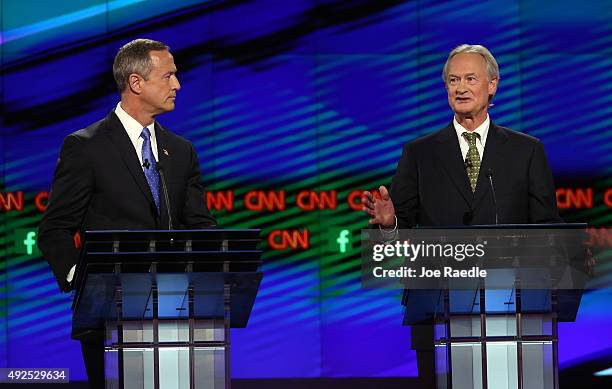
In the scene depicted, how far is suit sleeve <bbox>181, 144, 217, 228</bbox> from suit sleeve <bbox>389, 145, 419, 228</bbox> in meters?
0.61

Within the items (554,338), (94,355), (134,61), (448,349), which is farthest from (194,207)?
(554,338)

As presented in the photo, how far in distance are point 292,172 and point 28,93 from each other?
4.99ft

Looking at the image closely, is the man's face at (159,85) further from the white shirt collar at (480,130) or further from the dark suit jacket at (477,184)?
the white shirt collar at (480,130)

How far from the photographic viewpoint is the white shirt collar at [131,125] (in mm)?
4492

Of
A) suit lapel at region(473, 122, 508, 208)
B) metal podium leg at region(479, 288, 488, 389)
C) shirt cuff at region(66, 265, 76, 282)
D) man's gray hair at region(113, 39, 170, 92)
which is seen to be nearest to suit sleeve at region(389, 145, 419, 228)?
suit lapel at region(473, 122, 508, 208)

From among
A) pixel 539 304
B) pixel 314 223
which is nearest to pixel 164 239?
pixel 539 304

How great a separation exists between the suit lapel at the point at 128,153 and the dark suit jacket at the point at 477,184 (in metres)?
0.81

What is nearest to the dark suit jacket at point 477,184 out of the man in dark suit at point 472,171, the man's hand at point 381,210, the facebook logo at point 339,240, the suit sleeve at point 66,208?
the man in dark suit at point 472,171

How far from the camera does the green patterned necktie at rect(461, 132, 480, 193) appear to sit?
4520 millimetres

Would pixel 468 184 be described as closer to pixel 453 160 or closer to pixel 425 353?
pixel 453 160

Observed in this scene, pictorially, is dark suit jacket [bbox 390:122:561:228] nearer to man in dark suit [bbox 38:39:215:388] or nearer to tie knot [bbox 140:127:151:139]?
man in dark suit [bbox 38:39:215:388]

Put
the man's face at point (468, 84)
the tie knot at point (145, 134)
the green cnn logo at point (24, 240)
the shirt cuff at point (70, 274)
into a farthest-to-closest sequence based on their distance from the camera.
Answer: the green cnn logo at point (24, 240)
the man's face at point (468, 84)
the tie knot at point (145, 134)
the shirt cuff at point (70, 274)

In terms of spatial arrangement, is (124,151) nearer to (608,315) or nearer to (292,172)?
(292,172)

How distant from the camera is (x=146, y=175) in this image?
4.43 metres
